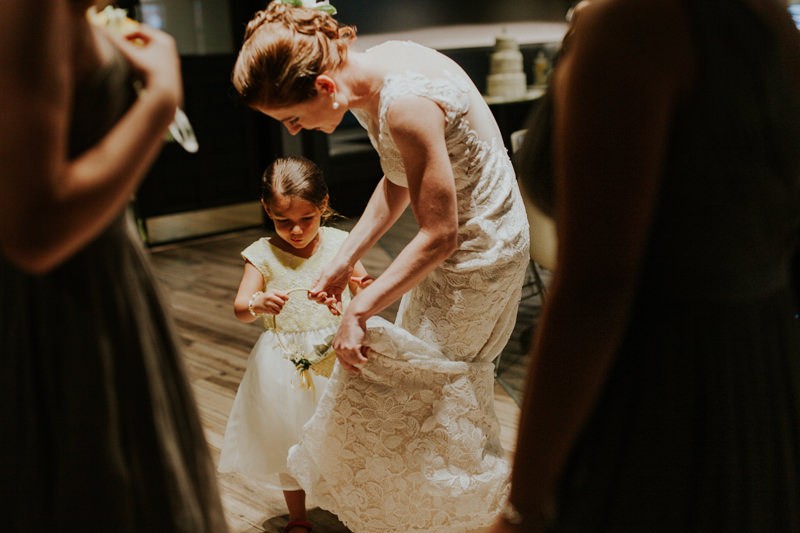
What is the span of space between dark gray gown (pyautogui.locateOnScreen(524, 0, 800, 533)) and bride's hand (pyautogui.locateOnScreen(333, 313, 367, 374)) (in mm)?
1143

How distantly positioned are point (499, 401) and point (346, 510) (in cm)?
153

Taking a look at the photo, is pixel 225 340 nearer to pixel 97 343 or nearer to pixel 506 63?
pixel 97 343

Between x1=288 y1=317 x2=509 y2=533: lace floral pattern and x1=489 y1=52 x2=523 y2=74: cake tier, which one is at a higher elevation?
x1=288 y1=317 x2=509 y2=533: lace floral pattern

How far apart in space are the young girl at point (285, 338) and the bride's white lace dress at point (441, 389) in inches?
14.6

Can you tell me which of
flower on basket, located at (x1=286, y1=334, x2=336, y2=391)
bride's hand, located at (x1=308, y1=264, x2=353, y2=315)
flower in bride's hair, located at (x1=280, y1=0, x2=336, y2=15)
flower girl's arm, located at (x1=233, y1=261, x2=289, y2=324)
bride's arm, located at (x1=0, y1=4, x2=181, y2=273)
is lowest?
flower on basket, located at (x1=286, y1=334, x2=336, y2=391)

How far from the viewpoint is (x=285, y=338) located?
104 inches

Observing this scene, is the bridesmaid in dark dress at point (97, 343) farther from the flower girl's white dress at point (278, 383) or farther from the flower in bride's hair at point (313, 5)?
the flower girl's white dress at point (278, 383)

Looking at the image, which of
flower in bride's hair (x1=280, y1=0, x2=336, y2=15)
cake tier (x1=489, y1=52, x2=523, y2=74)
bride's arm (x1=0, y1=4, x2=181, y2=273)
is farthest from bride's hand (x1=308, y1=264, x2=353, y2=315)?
cake tier (x1=489, y1=52, x2=523, y2=74)

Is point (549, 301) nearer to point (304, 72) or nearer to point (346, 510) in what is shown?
point (304, 72)

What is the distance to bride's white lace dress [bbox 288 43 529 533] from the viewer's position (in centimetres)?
210

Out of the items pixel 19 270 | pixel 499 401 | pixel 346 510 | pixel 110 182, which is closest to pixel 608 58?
pixel 110 182

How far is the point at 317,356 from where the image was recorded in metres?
2.59

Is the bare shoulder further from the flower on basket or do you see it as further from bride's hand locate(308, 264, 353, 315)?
the flower on basket

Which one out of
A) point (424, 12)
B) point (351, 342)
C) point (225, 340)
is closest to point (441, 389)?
point (351, 342)
